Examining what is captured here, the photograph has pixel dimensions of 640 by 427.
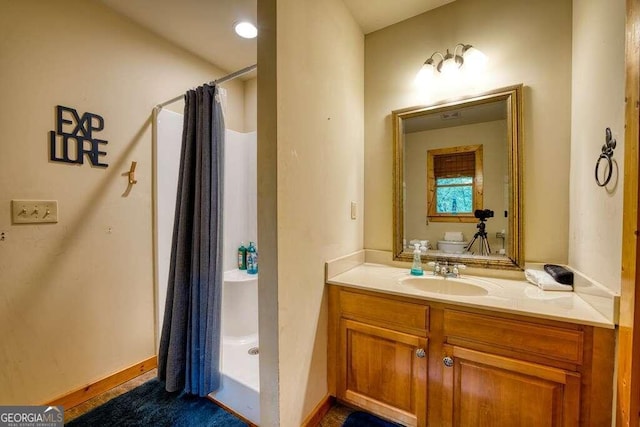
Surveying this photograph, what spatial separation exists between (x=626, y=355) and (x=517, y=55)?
58.2 inches

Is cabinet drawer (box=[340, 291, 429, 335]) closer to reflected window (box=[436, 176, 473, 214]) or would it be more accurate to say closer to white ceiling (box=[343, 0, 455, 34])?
reflected window (box=[436, 176, 473, 214])

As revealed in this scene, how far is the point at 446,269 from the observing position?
1534 mm

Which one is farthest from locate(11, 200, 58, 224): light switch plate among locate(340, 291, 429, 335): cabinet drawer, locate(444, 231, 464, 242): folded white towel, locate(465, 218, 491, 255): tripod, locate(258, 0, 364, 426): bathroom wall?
locate(465, 218, 491, 255): tripod

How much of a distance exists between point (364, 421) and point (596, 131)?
1742 millimetres

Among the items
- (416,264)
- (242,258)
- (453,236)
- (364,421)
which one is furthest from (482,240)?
(242,258)

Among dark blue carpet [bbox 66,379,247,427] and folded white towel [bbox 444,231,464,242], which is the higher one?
folded white towel [bbox 444,231,464,242]

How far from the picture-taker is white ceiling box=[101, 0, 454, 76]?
159 cm

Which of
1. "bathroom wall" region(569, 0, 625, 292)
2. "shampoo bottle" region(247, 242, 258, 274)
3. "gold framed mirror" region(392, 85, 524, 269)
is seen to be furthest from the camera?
"shampoo bottle" region(247, 242, 258, 274)

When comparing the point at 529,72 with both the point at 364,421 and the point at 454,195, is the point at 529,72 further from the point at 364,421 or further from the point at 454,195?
the point at 364,421

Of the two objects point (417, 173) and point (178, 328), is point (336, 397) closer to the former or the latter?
point (178, 328)

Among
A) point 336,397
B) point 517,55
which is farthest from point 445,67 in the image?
point 336,397

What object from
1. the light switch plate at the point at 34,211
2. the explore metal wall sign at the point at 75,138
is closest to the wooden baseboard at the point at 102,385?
the light switch plate at the point at 34,211

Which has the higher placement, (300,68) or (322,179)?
(300,68)

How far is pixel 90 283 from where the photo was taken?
1.57 metres
